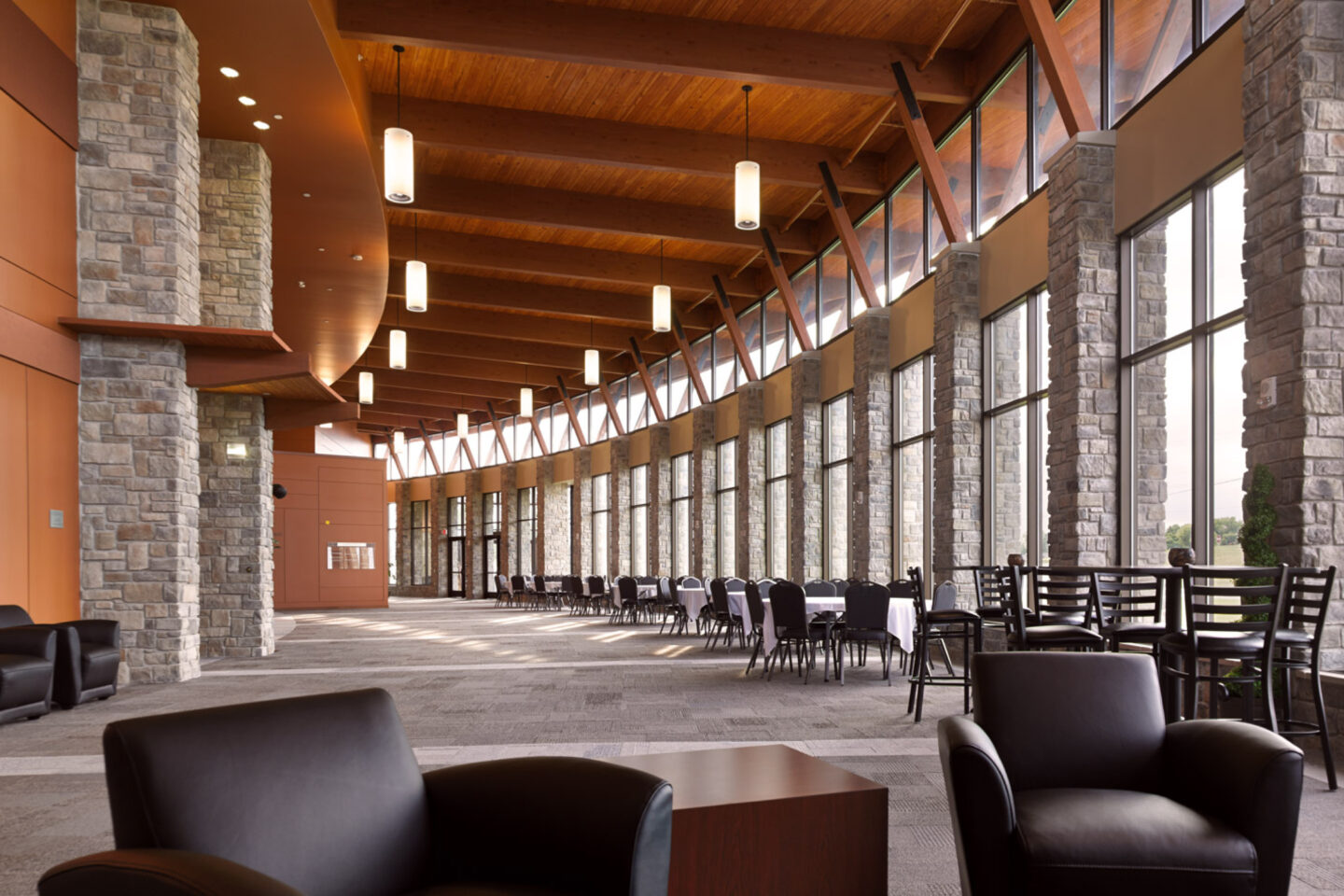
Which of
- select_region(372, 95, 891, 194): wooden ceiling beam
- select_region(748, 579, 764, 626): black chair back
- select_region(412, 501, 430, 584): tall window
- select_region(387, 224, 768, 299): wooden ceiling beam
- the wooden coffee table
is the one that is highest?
select_region(372, 95, 891, 194): wooden ceiling beam

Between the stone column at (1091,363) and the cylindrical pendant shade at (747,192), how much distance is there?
2519mm

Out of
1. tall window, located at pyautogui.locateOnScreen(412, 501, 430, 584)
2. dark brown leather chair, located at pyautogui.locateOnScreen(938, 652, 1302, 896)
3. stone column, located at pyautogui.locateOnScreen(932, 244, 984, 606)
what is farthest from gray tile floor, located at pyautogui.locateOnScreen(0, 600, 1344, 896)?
tall window, located at pyautogui.locateOnScreen(412, 501, 430, 584)

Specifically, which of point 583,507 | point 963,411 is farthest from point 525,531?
point 963,411

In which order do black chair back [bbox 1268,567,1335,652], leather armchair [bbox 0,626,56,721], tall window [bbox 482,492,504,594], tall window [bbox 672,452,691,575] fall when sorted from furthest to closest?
tall window [bbox 482,492,504,594]
tall window [bbox 672,452,691,575]
leather armchair [bbox 0,626,56,721]
black chair back [bbox 1268,567,1335,652]

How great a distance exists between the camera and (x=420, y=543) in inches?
1160

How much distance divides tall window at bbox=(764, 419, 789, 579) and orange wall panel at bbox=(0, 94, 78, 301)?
10115 mm

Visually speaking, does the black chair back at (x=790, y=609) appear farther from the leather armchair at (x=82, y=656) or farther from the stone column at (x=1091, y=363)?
the leather armchair at (x=82, y=656)

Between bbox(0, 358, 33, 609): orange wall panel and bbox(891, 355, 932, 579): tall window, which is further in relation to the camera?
bbox(891, 355, 932, 579): tall window

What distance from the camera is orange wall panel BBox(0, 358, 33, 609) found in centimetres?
642

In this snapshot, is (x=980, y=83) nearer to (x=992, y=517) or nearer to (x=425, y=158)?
(x=992, y=517)

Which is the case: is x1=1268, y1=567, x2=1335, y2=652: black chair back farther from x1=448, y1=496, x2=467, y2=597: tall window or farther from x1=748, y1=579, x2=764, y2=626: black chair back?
x1=448, y1=496, x2=467, y2=597: tall window

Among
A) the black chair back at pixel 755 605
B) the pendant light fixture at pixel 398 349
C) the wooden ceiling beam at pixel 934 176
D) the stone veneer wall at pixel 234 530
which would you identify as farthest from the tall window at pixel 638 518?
the black chair back at pixel 755 605

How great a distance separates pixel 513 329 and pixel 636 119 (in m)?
8.16

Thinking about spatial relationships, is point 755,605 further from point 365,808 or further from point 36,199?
point 365,808
